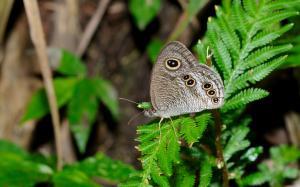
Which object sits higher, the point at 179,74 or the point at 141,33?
the point at 141,33

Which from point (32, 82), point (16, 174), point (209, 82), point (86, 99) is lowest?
point (16, 174)

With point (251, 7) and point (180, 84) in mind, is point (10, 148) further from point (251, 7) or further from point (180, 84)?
point (251, 7)

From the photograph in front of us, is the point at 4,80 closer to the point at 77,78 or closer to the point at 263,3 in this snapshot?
the point at 77,78

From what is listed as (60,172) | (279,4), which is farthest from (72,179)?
(279,4)

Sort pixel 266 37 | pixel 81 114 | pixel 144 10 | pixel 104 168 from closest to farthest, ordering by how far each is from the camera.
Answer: pixel 266 37 → pixel 104 168 → pixel 81 114 → pixel 144 10

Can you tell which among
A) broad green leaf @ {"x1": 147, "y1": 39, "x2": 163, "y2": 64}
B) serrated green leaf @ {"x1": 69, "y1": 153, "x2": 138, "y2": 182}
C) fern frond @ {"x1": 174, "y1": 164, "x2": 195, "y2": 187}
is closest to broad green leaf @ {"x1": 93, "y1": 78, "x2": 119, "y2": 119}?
broad green leaf @ {"x1": 147, "y1": 39, "x2": 163, "y2": 64}

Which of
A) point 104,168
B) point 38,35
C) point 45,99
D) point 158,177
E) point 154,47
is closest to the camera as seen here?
point 158,177

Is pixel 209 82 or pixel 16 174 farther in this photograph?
pixel 16 174

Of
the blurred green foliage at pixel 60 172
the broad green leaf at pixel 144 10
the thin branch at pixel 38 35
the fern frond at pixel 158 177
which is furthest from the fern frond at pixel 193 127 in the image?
the broad green leaf at pixel 144 10

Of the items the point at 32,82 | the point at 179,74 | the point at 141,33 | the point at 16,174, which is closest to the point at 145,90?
the point at 141,33
